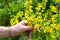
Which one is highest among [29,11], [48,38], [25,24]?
[29,11]

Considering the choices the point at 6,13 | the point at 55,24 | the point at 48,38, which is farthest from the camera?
the point at 6,13

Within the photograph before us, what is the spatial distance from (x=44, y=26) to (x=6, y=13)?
3.01 ft

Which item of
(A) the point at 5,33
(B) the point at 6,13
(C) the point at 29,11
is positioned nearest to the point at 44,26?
(C) the point at 29,11

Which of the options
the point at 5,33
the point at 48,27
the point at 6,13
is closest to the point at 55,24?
the point at 48,27

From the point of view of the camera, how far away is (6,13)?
2.31m

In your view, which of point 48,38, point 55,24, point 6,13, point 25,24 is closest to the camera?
point 55,24

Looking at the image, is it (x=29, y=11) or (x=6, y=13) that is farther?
(x=6, y=13)

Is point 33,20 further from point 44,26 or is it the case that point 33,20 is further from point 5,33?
point 5,33

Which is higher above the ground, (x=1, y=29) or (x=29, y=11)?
(x=29, y=11)

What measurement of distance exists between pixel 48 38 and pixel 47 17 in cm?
17

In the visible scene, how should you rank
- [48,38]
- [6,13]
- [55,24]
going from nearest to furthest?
1. [55,24]
2. [48,38]
3. [6,13]

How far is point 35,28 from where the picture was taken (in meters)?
1.45

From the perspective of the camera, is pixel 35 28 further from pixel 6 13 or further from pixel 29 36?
pixel 6 13

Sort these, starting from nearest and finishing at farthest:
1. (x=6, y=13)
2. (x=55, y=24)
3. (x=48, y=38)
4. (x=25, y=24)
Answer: (x=55, y=24) < (x=25, y=24) < (x=48, y=38) < (x=6, y=13)
